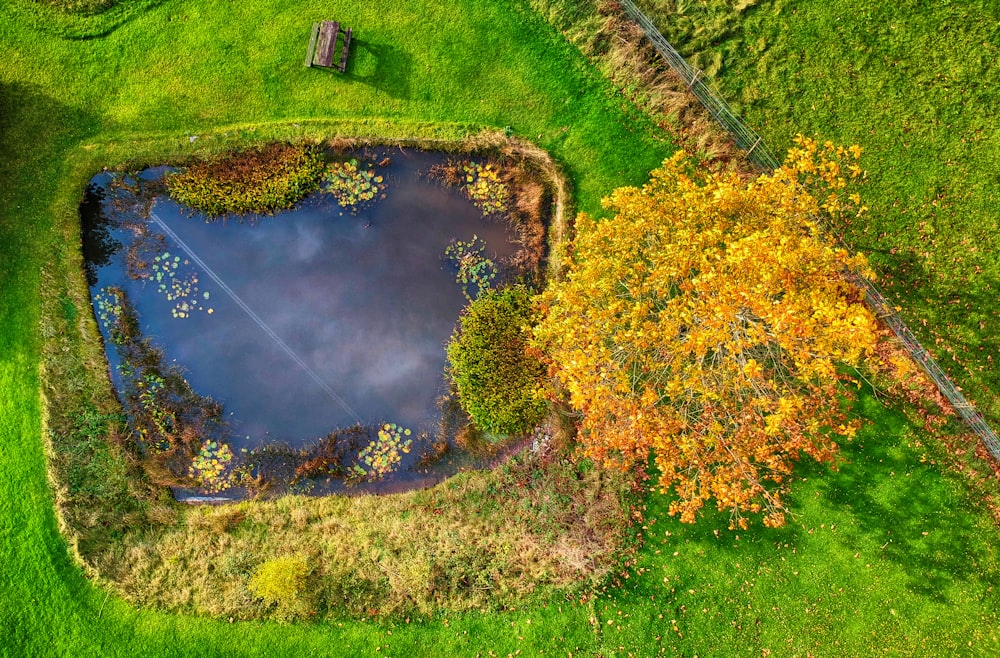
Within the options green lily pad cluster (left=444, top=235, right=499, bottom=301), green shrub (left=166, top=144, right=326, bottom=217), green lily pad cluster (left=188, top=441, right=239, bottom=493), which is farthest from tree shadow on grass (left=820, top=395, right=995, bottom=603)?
green shrub (left=166, top=144, right=326, bottom=217)

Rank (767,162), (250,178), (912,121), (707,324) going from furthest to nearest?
1. (250,178)
2. (767,162)
3. (912,121)
4. (707,324)

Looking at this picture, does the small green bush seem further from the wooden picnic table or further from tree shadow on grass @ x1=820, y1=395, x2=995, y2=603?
tree shadow on grass @ x1=820, y1=395, x2=995, y2=603

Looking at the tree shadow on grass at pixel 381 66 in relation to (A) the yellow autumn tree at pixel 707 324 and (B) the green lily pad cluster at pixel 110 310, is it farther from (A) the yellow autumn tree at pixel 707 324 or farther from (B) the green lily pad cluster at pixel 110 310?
(B) the green lily pad cluster at pixel 110 310

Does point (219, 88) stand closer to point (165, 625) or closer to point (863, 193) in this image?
point (165, 625)

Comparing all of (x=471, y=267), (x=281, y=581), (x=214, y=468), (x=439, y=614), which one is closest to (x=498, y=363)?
(x=471, y=267)

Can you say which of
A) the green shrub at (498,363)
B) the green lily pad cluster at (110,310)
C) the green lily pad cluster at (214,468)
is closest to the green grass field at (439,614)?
the green lily pad cluster at (110,310)

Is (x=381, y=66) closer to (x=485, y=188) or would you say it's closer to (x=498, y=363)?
(x=485, y=188)
